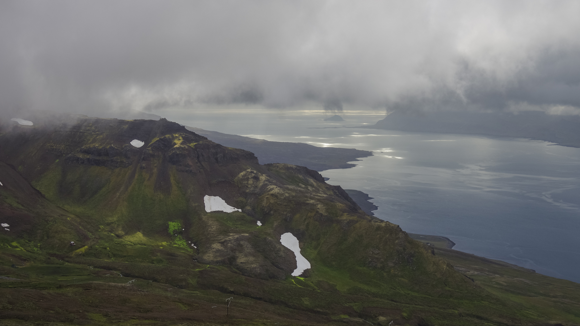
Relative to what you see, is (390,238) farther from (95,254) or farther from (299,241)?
(95,254)

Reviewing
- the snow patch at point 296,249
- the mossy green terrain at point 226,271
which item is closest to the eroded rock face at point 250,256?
the mossy green terrain at point 226,271

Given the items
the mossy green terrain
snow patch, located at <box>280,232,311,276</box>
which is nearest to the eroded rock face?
the mossy green terrain

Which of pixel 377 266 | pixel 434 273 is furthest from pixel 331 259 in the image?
pixel 434 273

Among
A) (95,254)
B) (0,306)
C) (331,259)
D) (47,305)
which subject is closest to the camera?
(0,306)

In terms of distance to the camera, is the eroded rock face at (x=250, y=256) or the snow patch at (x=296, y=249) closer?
the eroded rock face at (x=250, y=256)

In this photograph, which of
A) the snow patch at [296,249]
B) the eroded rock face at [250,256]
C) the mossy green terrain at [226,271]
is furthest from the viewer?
the snow patch at [296,249]

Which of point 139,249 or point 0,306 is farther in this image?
point 139,249

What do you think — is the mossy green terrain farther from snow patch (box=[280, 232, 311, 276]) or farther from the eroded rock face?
snow patch (box=[280, 232, 311, 276])

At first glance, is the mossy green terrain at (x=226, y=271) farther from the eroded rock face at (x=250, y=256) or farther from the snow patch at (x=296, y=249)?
the snow patch at (x=296, y=249)
